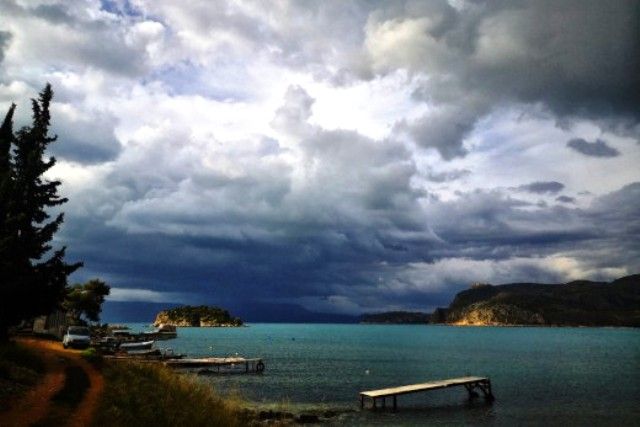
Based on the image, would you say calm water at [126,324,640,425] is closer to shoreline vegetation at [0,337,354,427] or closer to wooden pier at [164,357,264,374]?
wooden pier at [164,357,264,374]

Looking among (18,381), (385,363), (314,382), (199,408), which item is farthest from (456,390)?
(18,381)

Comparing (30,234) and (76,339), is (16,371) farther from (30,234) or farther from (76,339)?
(76,339)

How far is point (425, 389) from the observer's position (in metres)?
47.2

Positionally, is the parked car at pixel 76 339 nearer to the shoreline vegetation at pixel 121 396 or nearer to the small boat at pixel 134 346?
the shoreline vegetation at pixel 121 396

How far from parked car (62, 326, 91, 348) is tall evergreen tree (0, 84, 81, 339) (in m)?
13.4

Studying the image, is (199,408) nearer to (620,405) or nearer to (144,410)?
(144,410)

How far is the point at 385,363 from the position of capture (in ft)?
297

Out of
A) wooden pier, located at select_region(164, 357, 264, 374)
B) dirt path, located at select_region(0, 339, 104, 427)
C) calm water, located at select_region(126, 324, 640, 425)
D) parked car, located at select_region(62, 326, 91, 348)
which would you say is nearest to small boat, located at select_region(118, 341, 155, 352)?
wooden pier, located at select_region(164, 357, 264, 374)

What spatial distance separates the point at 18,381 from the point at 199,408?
28.9ft

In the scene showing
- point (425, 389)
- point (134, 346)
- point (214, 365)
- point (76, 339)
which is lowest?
point (425, 389)

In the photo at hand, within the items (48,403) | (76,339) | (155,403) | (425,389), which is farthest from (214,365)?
(48,403)

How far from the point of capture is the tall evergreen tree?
3269 centimetres

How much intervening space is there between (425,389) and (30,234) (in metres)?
35.4

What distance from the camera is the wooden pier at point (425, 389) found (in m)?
44.3
